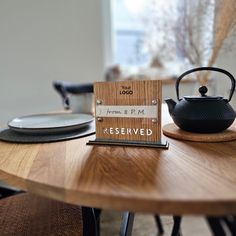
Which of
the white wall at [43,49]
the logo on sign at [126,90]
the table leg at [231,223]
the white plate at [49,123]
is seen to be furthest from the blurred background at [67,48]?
the table leg at [231,223]

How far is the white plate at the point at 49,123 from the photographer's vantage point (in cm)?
81

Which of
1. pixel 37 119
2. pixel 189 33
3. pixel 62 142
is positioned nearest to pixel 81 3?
pixel 189 33

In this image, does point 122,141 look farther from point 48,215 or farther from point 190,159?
point 48,215

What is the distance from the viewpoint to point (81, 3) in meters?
2.44

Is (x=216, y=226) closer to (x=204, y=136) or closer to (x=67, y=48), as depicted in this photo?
(x=204, y=136)

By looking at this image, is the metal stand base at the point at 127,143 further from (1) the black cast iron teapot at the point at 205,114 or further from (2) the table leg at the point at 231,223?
(2) the table leg at the point at 231,223

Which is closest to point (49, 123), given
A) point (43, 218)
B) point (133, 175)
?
point (43, 218)

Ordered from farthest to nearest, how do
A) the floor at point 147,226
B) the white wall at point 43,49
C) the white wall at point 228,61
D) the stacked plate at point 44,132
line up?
the white wall at point 43,49, the floor at point 147,226, the white wall at point 228,61, the stacked plate at point 44,132

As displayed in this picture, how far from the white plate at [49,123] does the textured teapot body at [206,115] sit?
13.4 inches

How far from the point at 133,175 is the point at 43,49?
7.16 feet

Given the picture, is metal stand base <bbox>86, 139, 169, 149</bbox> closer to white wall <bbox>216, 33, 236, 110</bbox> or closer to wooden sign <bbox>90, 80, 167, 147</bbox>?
wooden sign <bbox>90, 80, 167, 147</bbox>

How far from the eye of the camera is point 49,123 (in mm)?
911

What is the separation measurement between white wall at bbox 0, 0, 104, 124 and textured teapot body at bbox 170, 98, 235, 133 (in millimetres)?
1925

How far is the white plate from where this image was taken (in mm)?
813
